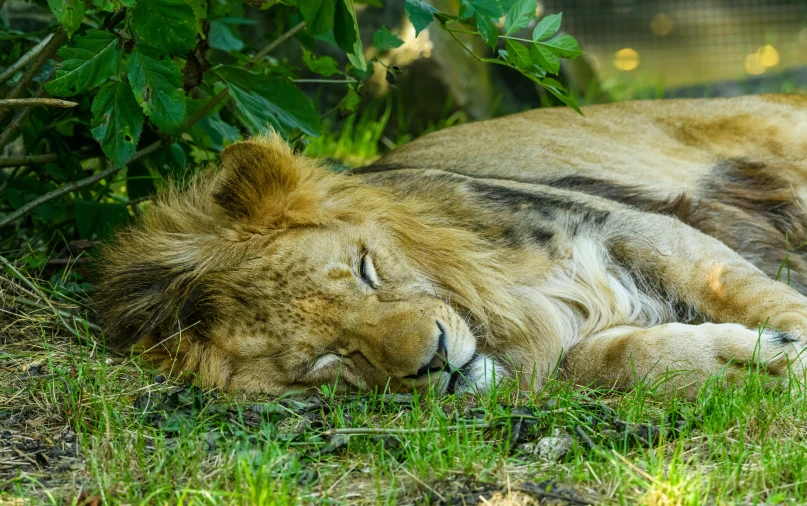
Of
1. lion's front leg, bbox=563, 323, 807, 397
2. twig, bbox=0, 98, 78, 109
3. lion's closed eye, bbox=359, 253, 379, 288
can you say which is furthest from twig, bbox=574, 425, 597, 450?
twig, bbox=0, 98, 78, 109

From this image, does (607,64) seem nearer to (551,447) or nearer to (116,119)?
(116,119)

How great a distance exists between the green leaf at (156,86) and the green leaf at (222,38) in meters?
0.95

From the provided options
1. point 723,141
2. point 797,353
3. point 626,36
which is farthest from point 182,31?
point 626,36

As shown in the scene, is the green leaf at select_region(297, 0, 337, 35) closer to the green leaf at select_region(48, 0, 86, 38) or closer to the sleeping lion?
the sleeping lion

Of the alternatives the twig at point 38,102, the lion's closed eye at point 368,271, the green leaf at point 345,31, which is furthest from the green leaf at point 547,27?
the twig at point 38,102

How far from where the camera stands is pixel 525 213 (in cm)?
323

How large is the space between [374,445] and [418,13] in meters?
1.29

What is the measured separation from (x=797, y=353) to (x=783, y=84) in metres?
5.95

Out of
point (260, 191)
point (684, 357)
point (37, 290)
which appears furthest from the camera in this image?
point (37, 290)

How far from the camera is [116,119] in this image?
2.96 metres

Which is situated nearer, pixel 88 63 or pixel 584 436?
pixel 584 436

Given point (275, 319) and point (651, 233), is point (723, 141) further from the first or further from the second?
point (275, 319)

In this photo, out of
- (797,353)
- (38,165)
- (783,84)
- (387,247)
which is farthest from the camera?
(783,84)

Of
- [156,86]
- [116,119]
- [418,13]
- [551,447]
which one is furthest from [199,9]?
[551,447]
